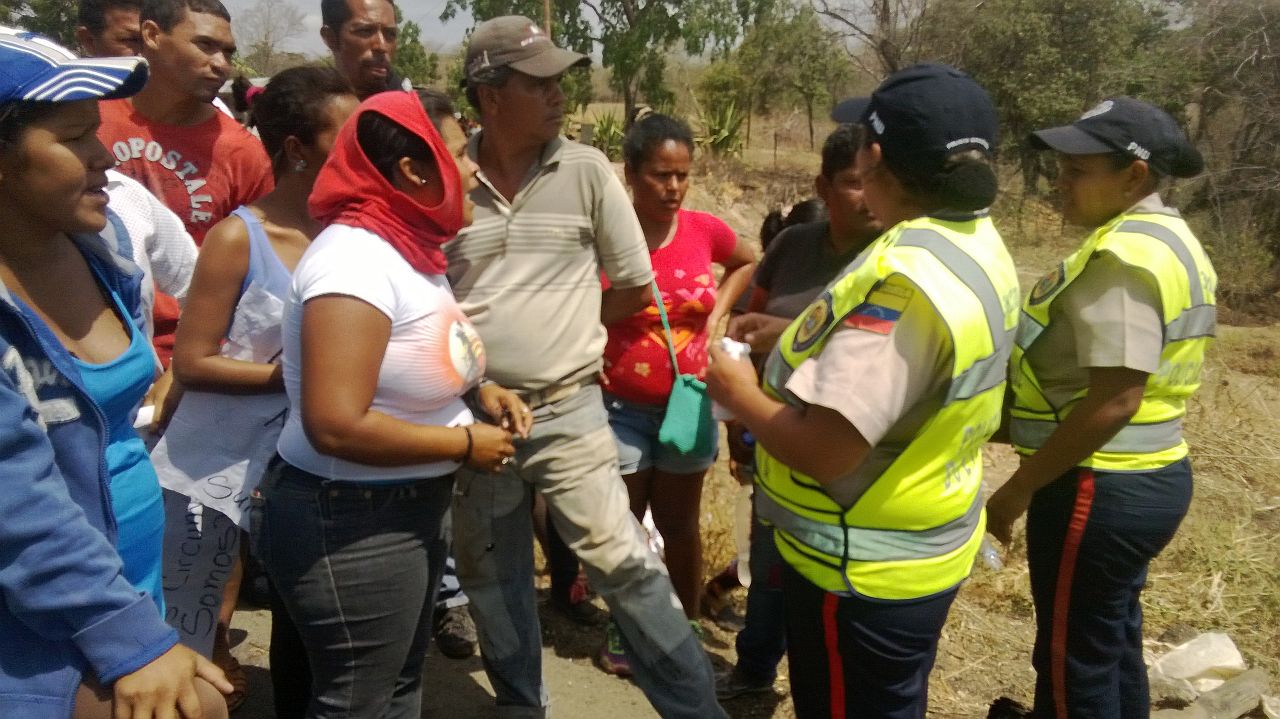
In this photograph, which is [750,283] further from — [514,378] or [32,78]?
[32,78]

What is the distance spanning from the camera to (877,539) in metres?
1.83

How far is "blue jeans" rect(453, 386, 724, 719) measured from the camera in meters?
2.55

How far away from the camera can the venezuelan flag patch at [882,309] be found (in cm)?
168

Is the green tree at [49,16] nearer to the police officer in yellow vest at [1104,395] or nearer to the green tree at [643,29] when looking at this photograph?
the green tree at [643,29]

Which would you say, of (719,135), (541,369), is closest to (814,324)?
(541,369)

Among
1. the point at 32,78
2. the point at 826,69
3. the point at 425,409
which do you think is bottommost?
the point at 826,69

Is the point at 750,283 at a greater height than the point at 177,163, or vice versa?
the point at 177,163

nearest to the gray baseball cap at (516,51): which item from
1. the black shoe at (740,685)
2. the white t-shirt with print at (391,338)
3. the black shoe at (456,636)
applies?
the white t-shirt with print at (391,338)

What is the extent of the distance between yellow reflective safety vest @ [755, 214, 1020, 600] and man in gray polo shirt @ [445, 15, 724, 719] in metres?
0.73

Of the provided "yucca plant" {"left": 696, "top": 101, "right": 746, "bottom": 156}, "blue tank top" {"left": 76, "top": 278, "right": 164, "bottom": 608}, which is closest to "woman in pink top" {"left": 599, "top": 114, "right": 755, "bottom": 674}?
"blue tank top" {"left": 76, "top": 278, "right": 164, "bottom": 608}

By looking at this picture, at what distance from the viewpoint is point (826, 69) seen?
2492 centimetres

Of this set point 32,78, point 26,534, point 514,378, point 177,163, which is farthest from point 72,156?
point 177,163

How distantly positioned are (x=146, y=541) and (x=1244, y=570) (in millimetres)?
4465

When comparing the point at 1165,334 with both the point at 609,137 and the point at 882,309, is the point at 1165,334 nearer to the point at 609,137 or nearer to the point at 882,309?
the point at 882,309
